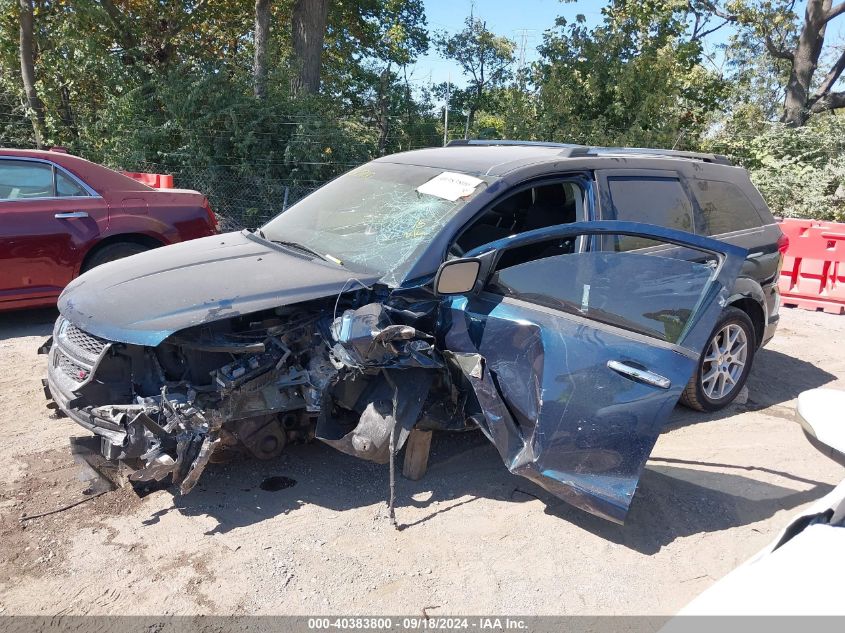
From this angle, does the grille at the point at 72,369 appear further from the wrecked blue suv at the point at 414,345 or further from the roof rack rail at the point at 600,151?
the roof rack rail at the point at 600,151

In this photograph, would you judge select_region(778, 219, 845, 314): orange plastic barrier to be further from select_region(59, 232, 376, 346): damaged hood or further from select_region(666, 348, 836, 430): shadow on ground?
select_region(59, 232, 376, 346): damaged hood

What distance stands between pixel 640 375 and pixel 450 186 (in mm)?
1633

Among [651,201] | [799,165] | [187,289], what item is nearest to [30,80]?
[187,289]

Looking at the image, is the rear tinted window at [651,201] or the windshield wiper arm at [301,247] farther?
the rear tinted window at [651,201]

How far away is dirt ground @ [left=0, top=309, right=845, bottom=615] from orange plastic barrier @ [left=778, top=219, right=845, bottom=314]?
4.89 m

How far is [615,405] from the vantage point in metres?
3.33

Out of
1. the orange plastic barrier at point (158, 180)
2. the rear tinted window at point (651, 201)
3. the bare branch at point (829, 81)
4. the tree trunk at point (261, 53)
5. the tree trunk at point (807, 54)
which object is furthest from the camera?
the bare branch at point (829, 81)

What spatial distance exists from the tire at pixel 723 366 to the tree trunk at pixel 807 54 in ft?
54.2

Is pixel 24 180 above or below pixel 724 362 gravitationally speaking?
above

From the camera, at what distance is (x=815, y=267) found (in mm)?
8734

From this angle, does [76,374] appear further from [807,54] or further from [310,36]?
[807,54]

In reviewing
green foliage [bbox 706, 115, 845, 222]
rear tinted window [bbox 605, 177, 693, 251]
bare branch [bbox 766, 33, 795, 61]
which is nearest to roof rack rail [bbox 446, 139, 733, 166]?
rear tinted window [bbox 605, 177, 693, 251]

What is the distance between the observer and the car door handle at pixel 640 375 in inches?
131

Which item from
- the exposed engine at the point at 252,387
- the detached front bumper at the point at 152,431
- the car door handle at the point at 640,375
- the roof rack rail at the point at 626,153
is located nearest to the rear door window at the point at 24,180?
the exposed engine at the point at 252,387
